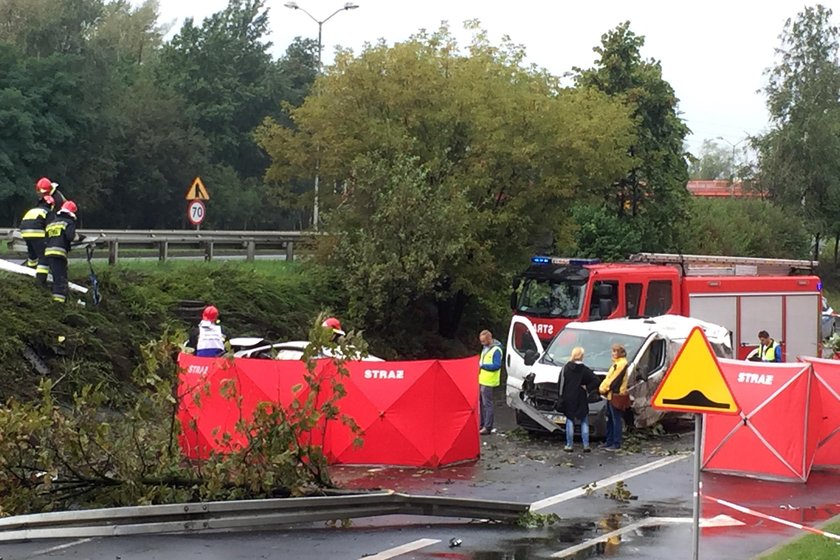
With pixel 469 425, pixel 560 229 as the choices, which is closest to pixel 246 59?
pixel 560 229

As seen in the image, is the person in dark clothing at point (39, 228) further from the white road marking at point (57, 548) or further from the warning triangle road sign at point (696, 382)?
the warning triangle road sign at point (696, 382)

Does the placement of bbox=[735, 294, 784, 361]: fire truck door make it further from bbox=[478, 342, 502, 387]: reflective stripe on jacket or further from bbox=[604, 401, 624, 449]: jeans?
bbox=[604, 401, 624, 449]: jeans

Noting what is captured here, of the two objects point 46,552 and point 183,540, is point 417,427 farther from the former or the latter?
point 46,552

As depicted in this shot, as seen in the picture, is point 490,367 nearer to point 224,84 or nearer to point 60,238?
point 60,238

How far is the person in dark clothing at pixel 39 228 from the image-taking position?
781 inches

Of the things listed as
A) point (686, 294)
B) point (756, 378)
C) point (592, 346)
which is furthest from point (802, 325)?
point (756, 378)

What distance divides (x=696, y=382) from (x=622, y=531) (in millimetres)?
3290

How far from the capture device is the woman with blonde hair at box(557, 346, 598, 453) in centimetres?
1814

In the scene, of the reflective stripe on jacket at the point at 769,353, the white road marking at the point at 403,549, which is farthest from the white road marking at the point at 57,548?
the reflective stripe on jacket at the point at 769,353

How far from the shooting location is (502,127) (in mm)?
28547

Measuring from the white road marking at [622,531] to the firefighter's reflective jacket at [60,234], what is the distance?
10.8 m

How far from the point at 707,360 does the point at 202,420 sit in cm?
779

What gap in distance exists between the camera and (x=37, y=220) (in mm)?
19859

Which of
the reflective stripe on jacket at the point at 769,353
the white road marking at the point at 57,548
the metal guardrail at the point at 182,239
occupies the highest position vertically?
the metal guardrail at the point at 182,239
